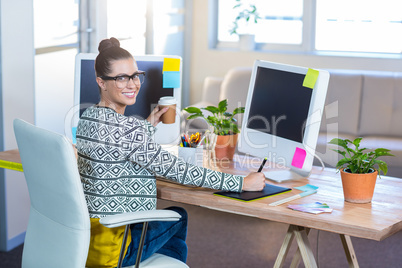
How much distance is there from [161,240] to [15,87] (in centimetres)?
165

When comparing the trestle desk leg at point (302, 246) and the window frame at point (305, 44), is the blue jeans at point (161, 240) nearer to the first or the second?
the trestle desk leg at point (302, 246)

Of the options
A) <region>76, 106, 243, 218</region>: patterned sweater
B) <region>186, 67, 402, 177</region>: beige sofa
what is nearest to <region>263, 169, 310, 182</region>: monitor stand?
<region>76, 106, 243, 218</region>: patterned sweater

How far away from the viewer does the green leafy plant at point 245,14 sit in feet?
17.9

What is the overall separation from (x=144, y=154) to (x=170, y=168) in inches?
4.3

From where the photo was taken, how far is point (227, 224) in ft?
13.1

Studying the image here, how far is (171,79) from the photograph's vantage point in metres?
2.80

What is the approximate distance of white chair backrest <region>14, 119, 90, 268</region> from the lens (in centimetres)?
184

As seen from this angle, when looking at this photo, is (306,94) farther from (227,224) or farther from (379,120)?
(379,120)

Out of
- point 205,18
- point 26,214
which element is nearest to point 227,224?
point 26,214

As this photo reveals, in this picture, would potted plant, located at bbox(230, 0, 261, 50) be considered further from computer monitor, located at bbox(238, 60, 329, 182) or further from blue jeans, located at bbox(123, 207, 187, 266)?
blue jeans, located at bbox(123, 207, 187, 266)

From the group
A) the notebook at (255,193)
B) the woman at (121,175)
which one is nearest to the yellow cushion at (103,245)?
the woman at (121,175)

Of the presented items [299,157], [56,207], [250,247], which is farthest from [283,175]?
[250,247]

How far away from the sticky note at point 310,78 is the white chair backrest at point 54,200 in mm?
1015

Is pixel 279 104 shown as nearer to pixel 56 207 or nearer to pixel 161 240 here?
pixel 161 240
